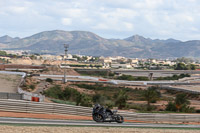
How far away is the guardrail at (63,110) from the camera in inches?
939

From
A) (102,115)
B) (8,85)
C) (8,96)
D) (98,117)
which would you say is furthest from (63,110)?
(8,85)

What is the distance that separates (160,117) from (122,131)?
9209 mm

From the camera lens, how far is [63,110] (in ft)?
83.6

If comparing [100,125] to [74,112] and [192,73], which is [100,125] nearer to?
[74,112]

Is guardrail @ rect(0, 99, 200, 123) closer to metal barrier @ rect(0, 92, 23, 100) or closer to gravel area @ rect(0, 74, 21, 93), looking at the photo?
metal barrier @ rect(0, 92, 23, 100)

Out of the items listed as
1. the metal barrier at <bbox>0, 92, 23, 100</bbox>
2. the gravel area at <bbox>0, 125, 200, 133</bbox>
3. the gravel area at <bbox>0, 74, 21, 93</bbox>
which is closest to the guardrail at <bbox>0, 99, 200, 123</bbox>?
the metal barrier at <bbox>0, 92, 23, 100</bbox>

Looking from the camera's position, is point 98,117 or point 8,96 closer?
point 98,117

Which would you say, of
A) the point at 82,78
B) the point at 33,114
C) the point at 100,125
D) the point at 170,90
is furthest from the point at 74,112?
the point at 82,78

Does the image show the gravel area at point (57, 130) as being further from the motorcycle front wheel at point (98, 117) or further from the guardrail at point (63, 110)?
the guardrail at point (63, 110)

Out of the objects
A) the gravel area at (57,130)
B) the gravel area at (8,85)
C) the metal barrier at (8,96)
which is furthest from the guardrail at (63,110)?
the gravel area at (8,85)

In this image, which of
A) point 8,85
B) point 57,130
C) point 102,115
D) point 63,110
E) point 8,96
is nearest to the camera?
point 57,130

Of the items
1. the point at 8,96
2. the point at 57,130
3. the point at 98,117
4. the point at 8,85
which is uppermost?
the point at 8,96

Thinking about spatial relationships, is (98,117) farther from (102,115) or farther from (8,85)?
(8,85)

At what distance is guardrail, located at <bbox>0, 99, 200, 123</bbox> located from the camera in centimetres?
2384
